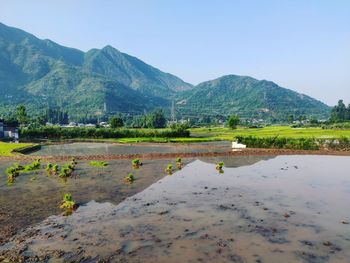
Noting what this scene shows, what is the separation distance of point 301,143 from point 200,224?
4528 centimetres

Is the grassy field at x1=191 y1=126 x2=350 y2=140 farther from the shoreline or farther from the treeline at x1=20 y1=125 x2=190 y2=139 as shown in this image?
the shoreline

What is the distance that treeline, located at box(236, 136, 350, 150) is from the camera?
58.1 metres

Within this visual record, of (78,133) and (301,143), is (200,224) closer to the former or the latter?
(301,143)

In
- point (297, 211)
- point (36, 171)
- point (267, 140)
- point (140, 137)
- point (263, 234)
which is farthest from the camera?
point (140, 137)

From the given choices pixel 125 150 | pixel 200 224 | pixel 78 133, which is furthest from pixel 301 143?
pixel 78 133

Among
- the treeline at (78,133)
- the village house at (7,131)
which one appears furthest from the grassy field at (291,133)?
the village house at (7,131)

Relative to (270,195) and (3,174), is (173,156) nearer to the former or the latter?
(3,174)

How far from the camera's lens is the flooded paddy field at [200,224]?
50.9 ft

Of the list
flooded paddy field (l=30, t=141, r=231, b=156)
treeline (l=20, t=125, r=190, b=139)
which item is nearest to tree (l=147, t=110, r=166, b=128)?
treeline (l=20, t=125, r=190, b=139)

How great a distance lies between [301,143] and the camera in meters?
60.1

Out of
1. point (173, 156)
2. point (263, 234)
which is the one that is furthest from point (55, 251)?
point (173, 156)

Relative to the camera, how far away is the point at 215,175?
36.5 metres

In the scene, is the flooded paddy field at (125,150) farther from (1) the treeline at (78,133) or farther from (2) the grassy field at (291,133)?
(1) the treeline at (78,133)

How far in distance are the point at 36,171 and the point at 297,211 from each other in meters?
29.1
